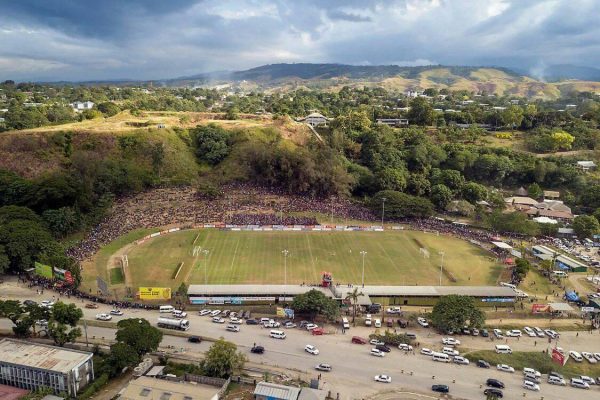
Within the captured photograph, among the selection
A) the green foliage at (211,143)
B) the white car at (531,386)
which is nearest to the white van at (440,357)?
the white car at (531,386)

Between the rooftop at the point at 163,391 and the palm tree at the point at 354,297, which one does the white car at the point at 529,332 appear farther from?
the rooftop at the point at 163,391

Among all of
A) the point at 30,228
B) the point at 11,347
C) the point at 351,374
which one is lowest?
the point at 351,374

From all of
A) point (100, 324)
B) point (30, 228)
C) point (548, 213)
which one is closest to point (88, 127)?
point (30, 228)

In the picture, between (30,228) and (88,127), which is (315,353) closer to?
(30,228)

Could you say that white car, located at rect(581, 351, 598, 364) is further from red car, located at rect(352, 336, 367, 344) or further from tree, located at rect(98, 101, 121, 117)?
tree, located at rect(98, 101, 121, 117)

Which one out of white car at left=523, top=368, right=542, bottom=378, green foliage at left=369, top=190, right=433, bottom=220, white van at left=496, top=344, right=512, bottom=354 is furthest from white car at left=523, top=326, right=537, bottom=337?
green foliage at left=369, top=190, right=433, bottom=220

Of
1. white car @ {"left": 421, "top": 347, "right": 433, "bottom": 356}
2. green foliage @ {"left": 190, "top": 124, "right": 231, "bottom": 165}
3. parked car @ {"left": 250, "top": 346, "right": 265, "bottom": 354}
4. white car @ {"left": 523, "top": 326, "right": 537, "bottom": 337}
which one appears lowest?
white car @ {"left": 523, "top": 326, "right": 537, "bottom": 337}
